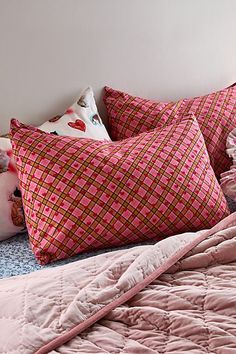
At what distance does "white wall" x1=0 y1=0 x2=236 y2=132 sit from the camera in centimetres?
181

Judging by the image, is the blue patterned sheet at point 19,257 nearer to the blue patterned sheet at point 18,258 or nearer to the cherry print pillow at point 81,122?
the blue patterned sheet at point 18,258

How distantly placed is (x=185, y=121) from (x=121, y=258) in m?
0.65

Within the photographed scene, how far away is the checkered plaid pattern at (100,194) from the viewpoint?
1.58 meters

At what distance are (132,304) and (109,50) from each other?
1.04 meters

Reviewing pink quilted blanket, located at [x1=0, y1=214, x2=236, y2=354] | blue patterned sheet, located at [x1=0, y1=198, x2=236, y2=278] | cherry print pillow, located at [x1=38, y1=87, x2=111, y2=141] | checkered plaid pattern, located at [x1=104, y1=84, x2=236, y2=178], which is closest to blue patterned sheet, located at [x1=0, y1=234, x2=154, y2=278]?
blue patterned sheet, located at [x1=0, y1=198, x2=236, y2=278]

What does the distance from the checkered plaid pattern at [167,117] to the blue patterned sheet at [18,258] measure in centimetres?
49

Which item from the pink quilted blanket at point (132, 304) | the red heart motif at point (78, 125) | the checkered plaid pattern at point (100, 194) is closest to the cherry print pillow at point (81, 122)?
the red heart motif at point (78, 125)

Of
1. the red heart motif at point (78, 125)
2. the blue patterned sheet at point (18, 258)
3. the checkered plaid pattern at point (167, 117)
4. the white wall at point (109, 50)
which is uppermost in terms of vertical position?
the white wall at point (109, 50)

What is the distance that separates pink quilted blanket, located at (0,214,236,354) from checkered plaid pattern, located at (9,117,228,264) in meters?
0.22

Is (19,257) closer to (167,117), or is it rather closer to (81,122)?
(81,122)

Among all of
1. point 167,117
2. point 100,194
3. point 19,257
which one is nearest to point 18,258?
point 19,257

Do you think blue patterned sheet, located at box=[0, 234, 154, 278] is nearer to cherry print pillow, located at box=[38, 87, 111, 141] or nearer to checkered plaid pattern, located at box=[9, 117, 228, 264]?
checkered plaid pattern, located at box=[9, 117, 228, 264]

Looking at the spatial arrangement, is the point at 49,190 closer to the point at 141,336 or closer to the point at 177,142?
the point at 177,142

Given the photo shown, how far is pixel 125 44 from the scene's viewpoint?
2004 millimetres
